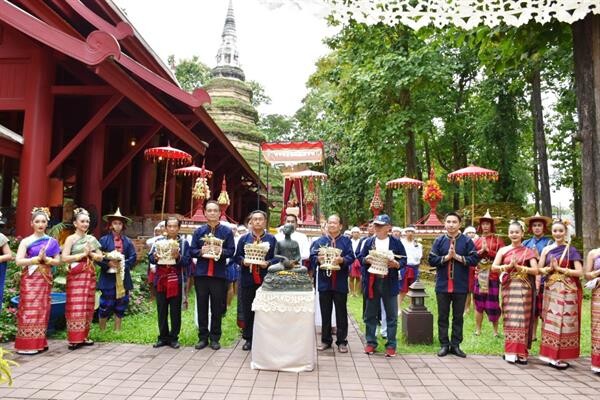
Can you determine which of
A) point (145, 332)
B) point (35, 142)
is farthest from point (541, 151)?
point (35, 142)

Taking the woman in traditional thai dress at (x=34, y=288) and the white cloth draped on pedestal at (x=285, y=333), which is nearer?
the white cloth draped on pedestal at (x=285, y=333)

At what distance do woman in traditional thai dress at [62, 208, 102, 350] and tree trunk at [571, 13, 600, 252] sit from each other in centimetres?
658

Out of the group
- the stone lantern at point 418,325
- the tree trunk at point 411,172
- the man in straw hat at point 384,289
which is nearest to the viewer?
the man in straw hat at point 384,289

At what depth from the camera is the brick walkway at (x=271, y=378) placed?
4.32 metres

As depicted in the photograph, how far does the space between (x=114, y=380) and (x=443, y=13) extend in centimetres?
506

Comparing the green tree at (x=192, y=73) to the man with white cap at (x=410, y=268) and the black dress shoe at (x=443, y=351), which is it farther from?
Result: the black dress shoe at (x=443, y=351)

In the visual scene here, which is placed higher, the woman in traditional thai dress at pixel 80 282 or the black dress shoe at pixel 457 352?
the woman in traditional thai dress at pixel 80 282

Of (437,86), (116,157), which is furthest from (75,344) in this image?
(437,86)

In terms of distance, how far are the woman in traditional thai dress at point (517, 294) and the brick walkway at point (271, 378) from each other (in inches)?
10.0

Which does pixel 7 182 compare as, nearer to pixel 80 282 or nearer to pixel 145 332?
pixel 80 282

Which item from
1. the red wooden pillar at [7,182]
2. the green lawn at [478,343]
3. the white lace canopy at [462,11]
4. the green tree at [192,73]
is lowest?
the green lawn at [478,343]

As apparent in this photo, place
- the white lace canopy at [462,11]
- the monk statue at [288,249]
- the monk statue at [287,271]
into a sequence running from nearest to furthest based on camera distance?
the white lace canopy at [462,11], the monk statue at [287,271], the monk statue at [288,249]

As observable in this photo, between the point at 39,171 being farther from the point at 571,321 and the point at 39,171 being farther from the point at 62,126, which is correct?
the point at 571,321

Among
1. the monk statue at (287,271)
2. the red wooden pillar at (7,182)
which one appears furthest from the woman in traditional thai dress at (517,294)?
the red wooden pillar at (7,182)
